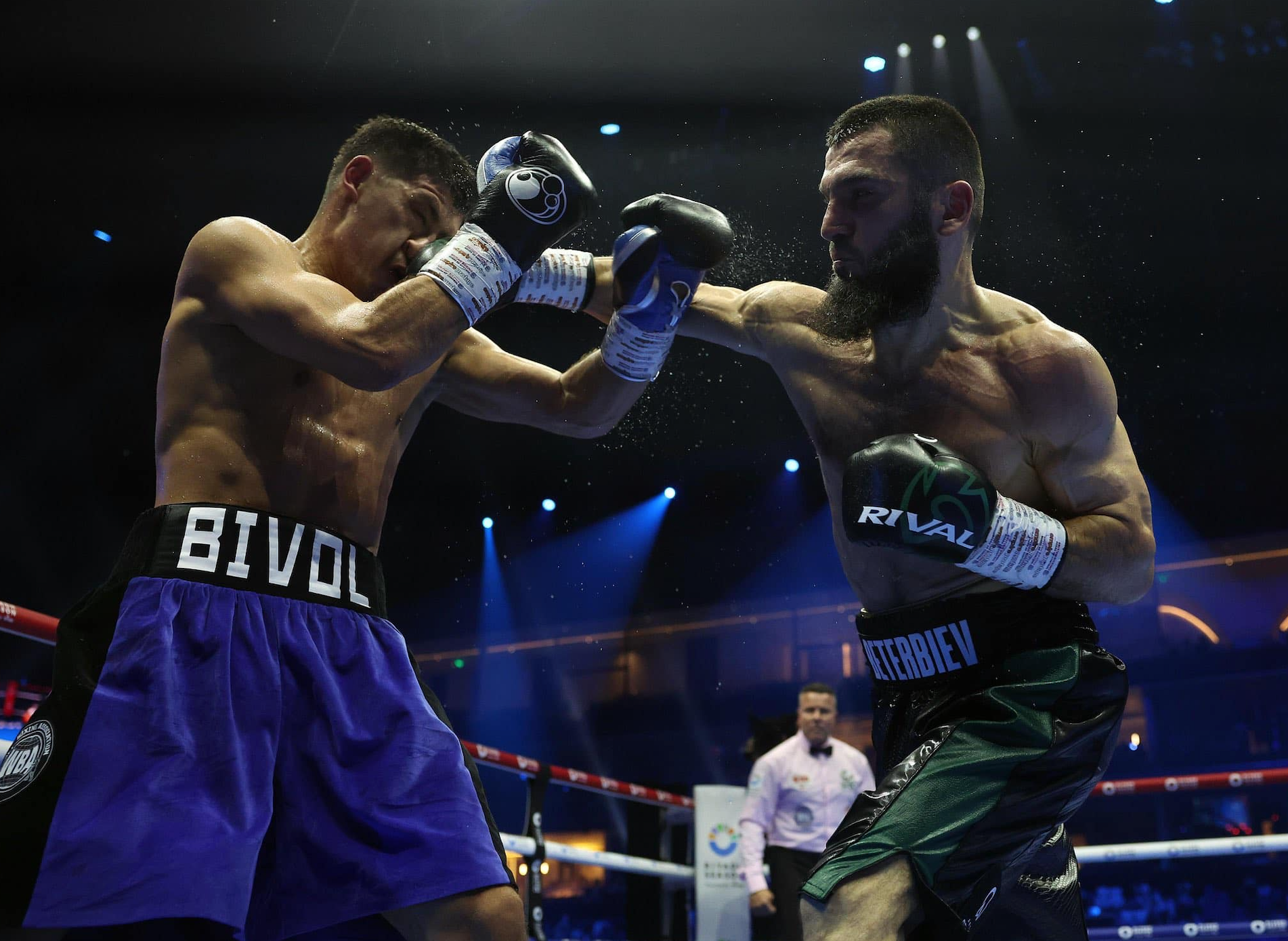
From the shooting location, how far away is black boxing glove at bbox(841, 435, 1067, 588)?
1690 millimetres

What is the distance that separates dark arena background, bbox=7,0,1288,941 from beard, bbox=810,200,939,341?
1.09 m

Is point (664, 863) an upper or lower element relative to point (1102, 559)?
lower

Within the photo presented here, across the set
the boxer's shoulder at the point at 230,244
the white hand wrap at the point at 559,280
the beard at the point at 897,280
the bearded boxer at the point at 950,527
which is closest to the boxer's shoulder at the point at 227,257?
the boxer's shoulder at the point at 230,244

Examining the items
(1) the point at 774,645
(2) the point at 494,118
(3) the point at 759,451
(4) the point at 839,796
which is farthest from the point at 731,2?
(1) the point at 774,645

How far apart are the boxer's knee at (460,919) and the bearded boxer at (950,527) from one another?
45 centimetres

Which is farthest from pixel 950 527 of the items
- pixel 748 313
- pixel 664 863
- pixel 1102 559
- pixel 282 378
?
pixel 664 863

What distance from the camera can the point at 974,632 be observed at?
1.77 m

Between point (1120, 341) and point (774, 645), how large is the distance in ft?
18.3

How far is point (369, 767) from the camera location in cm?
145

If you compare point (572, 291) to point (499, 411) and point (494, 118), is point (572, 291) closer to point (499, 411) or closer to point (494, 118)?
point (499, 411)

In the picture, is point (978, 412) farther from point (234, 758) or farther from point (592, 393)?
point (234, 758)

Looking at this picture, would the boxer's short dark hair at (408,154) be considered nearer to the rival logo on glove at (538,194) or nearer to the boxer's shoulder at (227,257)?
the rival logo on glove at (538,194)

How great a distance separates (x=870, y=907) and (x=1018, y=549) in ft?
1.92

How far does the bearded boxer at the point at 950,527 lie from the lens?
1.61 m
